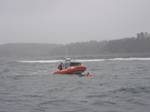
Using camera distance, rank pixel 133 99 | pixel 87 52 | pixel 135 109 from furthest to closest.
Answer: pixel 87 52, pixel 133 99, pixel 135 109

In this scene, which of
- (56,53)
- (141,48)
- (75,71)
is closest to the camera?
(75,71)

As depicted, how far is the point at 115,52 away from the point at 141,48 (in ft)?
37.3

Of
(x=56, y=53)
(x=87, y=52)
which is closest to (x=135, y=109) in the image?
(x=87, y=52)

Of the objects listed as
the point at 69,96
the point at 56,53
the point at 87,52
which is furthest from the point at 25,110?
the point at 56,53

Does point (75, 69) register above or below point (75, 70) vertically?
above

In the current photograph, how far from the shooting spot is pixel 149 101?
1780 cm

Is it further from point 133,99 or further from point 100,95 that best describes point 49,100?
point 133,99

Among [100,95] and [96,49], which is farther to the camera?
Answer: [96,49]

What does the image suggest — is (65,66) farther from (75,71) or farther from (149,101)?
(149,101)

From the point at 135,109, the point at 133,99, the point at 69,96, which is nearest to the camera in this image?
the point at 135,109

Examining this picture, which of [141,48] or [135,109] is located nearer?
[135,109]

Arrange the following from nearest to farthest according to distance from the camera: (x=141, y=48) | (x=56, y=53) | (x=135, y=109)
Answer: (x=135, y=109)
(x=141, y=48)
(x=56, y=53)

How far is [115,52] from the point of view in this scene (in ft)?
429

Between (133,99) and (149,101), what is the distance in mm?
1202
